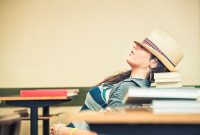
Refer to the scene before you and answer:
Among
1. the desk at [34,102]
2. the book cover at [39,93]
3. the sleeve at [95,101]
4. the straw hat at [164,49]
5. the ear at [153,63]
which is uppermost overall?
the straw hat at [164,49]

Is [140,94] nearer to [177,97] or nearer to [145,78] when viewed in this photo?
[177,97]

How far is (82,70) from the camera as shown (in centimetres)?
439

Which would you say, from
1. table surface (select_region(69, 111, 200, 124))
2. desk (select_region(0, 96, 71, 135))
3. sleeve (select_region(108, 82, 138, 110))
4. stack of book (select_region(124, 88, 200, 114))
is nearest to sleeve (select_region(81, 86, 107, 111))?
sleeve (select_region(108, 82, 138, 110))

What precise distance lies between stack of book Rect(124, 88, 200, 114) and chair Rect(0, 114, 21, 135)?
311 millimetres

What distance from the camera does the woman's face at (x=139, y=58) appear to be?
1.90m

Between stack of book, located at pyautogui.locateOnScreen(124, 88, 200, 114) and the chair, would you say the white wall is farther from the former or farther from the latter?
the chair

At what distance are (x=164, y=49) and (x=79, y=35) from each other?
260 cm

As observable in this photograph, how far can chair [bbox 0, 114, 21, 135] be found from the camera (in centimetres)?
68

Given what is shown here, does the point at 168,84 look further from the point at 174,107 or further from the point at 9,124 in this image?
the point at 9,124

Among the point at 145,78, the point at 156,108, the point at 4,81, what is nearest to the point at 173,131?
the point at 156,108

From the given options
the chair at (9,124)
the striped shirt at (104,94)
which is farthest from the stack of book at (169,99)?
the striped shirt at (104,94)

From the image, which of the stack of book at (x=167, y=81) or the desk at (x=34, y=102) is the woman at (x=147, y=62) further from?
the desk at (x=34, y=102)

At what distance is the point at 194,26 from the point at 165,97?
3.64m

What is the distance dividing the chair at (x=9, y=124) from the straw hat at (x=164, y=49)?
1.27 meters
